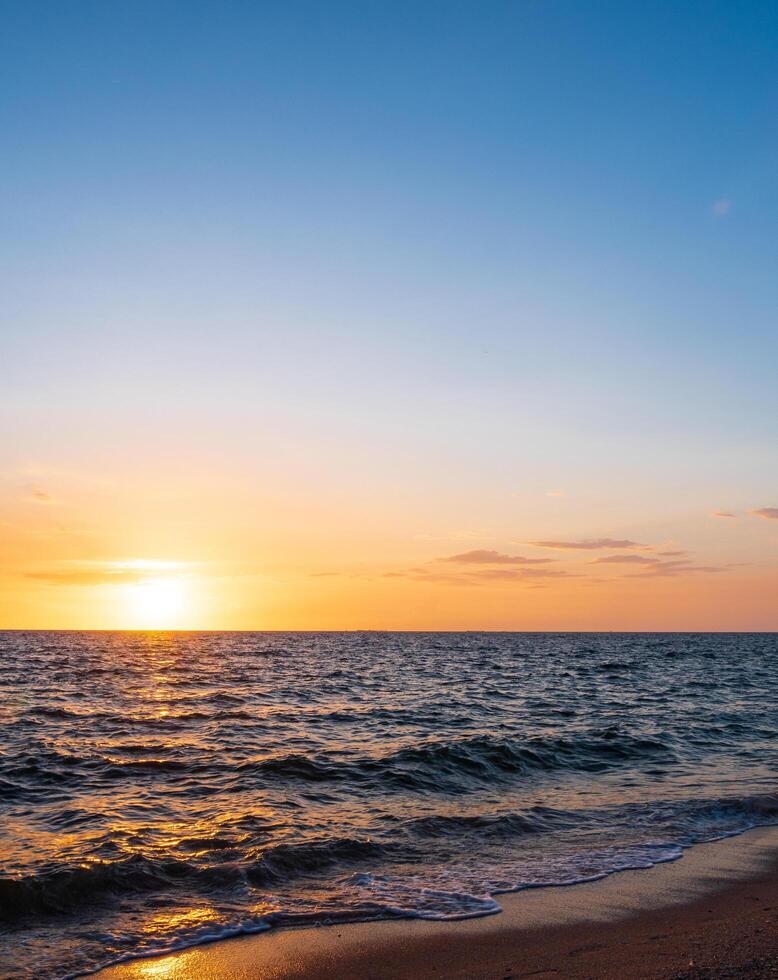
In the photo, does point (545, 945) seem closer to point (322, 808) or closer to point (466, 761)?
point (322, 808)

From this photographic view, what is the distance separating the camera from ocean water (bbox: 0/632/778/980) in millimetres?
9906

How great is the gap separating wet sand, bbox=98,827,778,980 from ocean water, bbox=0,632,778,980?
0.48 metres

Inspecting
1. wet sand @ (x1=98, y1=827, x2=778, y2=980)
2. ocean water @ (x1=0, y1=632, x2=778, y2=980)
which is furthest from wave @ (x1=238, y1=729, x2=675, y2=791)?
wet sand @ (x1=98, y1=827, x2=778, y2=980)

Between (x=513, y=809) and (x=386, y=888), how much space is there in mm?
5596

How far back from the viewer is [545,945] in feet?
27.9

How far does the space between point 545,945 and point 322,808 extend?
24.8 feet

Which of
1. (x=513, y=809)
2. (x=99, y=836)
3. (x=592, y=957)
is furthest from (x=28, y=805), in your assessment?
(x=592, y=957)

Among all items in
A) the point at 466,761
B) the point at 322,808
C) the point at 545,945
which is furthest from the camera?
the point at 466,761

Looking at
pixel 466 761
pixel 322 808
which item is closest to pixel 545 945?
pixel 322 808

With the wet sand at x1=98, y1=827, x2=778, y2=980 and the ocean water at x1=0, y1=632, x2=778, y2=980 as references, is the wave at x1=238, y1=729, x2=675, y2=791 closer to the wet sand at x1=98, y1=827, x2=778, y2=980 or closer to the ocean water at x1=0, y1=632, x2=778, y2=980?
the ocean water at x1=0, y1=632, x2=778, y2=980

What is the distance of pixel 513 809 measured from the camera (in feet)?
51.0

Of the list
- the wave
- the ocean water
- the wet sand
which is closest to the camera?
the wet sand

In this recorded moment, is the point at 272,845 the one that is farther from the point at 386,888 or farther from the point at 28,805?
the point at 28,805

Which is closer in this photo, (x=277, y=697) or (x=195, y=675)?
(x=277, y=697)
